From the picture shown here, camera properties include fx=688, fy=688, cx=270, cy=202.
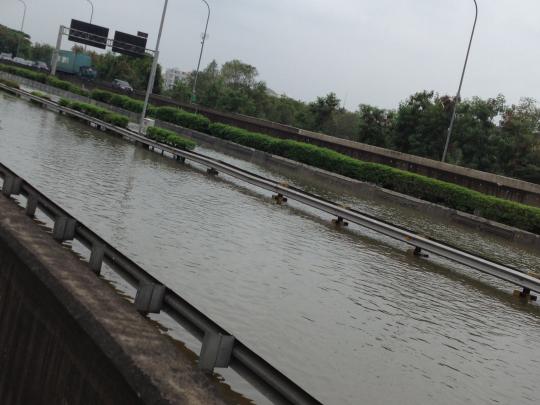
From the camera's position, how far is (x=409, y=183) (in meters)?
37.0

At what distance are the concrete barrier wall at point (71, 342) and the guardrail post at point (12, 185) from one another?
10.6 ft

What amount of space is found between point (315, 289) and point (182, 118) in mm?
46910

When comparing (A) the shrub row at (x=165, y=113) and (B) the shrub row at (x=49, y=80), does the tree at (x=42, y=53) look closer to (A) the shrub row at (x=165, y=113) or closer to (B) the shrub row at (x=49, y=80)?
(B) the shrub row at (x=49, y=80)

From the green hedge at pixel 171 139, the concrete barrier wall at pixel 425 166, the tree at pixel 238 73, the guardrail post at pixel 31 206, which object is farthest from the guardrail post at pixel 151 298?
the tree at pixel 238 73

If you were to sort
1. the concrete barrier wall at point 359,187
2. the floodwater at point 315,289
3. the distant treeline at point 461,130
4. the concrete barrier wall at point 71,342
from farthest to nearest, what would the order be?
the distant treeline at point 461,130
the concrete barrier wall at point 359,187
the floodwater at point 315,289
the concrete barrier wall at point 71,342

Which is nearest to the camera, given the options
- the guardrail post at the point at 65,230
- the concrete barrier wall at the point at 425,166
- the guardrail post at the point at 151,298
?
the guardrail post at the point at 151,298

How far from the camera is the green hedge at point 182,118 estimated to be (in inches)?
2175

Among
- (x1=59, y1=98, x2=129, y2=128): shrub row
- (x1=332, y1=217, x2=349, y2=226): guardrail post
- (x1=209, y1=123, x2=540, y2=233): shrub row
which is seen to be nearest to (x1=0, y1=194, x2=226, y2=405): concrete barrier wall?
(x1=332, y1=217, x2=349, y2=226): guardrail post

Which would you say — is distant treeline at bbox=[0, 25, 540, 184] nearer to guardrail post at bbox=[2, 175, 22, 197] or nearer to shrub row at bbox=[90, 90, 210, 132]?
shrub row at bbox=[90, 90, 210, 132]

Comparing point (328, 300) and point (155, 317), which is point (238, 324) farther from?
point (328, 300)

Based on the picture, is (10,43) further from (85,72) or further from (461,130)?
(461,130)

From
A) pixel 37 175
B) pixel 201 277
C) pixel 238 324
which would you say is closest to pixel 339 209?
pixel 37 175

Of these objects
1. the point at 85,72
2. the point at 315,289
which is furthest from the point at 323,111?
the point at 315,289

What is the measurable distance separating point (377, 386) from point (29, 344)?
3.79 meters
